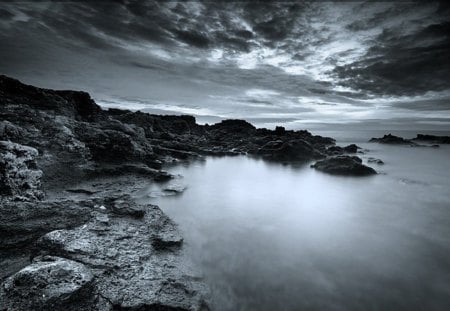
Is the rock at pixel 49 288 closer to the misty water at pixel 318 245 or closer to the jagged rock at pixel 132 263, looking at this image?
the jagged rock at pixel 132 263

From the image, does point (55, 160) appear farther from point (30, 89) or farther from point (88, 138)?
point (30, 89)

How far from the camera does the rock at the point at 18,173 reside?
5.21m

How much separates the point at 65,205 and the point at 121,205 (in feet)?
3.81

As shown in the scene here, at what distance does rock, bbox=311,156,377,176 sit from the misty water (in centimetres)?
295

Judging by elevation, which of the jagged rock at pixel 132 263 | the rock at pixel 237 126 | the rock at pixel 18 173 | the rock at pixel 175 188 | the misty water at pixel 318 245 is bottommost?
the misty water at pixel 318 245

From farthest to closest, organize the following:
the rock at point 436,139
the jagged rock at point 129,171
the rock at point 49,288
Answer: the rock at point 436,139 < the jagged rock at point 129,171 < the rock at point 49,288

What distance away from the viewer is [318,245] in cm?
559

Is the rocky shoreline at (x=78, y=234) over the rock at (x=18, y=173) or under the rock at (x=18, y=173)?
under

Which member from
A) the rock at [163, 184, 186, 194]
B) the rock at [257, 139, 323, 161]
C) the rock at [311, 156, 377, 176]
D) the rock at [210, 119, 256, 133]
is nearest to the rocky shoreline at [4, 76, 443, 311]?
the rock at [163, 184, 186, 194]

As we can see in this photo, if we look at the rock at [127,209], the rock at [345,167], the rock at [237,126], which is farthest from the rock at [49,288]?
the rock at [237,126]

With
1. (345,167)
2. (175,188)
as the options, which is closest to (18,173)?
(175,188)

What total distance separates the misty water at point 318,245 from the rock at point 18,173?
3256 mm

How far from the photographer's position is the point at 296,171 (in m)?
15.9

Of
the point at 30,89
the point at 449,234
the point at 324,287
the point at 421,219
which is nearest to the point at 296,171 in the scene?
the point at 421,219
